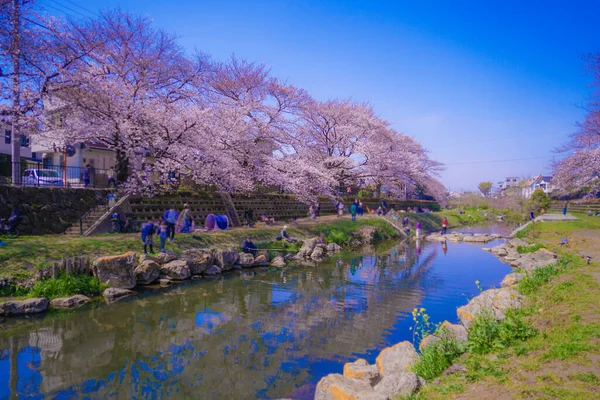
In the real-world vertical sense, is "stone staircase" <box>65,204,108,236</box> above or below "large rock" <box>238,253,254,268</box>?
above

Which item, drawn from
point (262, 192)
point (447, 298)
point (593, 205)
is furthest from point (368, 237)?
point (593, 205)

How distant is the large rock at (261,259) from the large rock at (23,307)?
9.78 metres

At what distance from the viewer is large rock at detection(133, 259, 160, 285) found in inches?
574

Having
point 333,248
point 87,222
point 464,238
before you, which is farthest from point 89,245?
point 464,238

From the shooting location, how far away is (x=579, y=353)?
561 cm

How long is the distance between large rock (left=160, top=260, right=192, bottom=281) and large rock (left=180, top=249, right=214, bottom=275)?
0.51 meters

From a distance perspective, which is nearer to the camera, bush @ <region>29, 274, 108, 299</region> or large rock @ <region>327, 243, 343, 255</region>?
bush @ <region>29, 274, 108, 299</region>

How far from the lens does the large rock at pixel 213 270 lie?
1706 centimetres

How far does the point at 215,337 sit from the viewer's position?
32.6 ft

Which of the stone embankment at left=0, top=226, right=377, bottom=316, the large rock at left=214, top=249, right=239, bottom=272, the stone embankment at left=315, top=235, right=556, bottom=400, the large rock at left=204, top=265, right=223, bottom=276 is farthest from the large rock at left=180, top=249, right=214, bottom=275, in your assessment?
the stone embankment at left=315, top=235, right=556, bottom=400

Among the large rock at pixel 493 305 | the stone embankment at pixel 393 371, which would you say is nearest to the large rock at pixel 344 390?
the stone embankment at pixel 393 371

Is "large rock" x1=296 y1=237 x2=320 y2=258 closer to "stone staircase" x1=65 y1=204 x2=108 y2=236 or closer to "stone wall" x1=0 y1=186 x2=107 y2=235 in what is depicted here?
"stone staircase" x1=65 y1=204 x2=108 y2=236

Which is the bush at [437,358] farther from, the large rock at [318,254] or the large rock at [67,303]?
the large rock at [318,254]

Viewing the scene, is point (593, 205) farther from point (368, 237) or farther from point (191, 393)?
point (191, 393)
